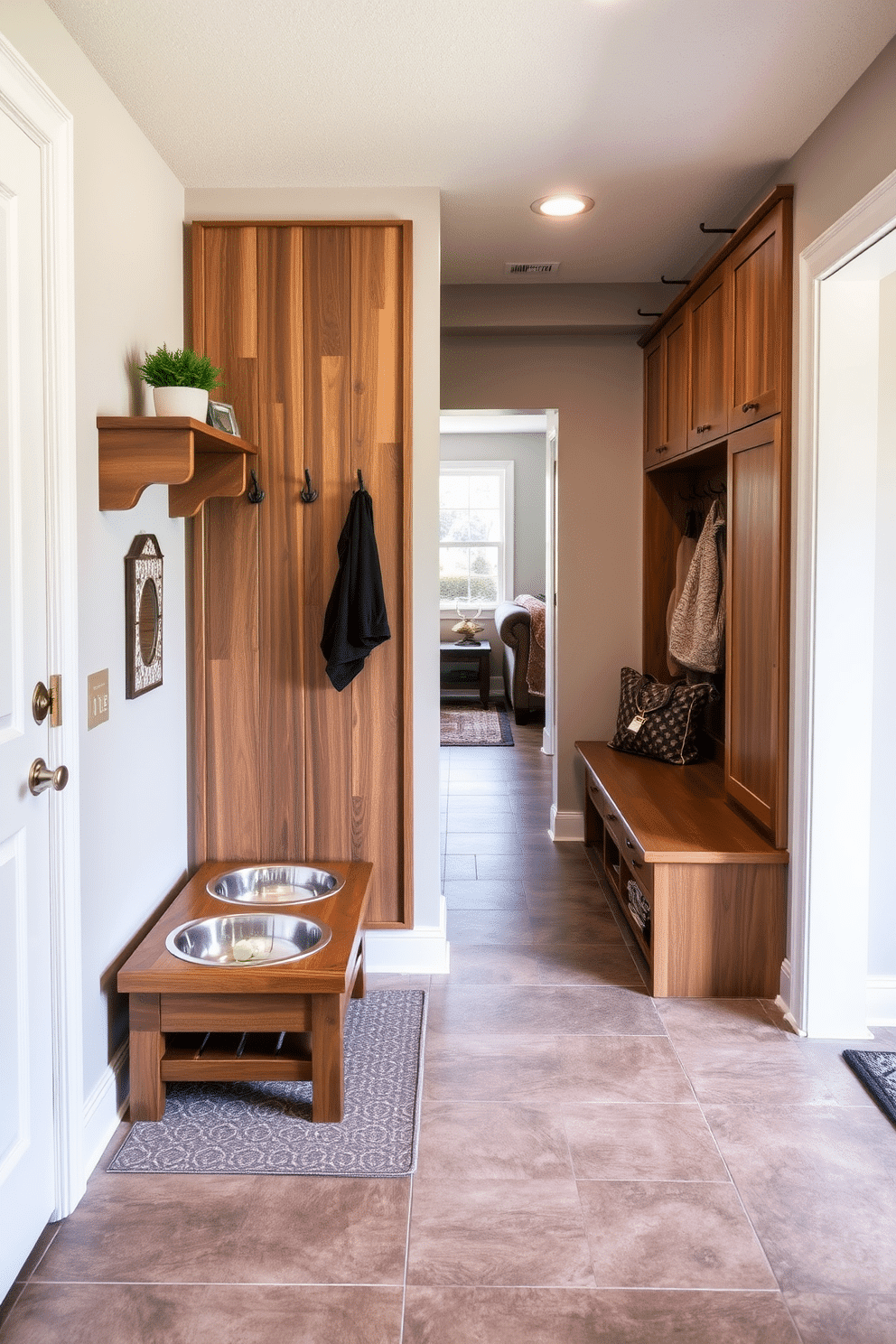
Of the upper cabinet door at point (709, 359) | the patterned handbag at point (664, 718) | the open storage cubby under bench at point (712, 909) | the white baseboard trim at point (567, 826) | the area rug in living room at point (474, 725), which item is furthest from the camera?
the area rug in living room at point (474, 725)

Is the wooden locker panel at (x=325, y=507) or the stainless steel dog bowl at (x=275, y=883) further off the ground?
the wooden locker panel at (x=325, y=507)

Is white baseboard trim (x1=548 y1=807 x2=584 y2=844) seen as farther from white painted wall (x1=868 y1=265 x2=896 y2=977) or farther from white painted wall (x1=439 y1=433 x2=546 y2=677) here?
white painted wall (x1=439 y1=433 x2=546 y2=677)

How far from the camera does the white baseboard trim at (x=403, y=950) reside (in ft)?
10.9

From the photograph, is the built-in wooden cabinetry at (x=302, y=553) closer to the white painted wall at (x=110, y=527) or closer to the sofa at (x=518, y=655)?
the white painted wall at (x=110, y=527)

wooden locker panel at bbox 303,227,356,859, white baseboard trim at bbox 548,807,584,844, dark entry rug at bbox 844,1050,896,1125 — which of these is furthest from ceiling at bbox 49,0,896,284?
white baseboard trim at bbox 548,807,584,844

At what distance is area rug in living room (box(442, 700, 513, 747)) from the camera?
7.54 meters

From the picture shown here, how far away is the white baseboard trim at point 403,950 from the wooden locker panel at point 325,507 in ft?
1.01

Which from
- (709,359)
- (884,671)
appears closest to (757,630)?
(884,671)

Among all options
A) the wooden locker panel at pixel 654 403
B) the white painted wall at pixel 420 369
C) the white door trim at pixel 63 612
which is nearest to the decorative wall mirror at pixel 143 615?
the white door trim at pixel 63 612

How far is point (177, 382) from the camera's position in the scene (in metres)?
2.61

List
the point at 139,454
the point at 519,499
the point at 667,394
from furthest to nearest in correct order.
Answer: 1. the point at 519,499
2. the point at 667,394
3. the point at 139,454

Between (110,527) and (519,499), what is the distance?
24.8 ft

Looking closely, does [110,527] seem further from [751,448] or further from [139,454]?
[751,448]

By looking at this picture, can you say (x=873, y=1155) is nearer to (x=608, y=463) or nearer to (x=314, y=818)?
(x=314, y=818)
